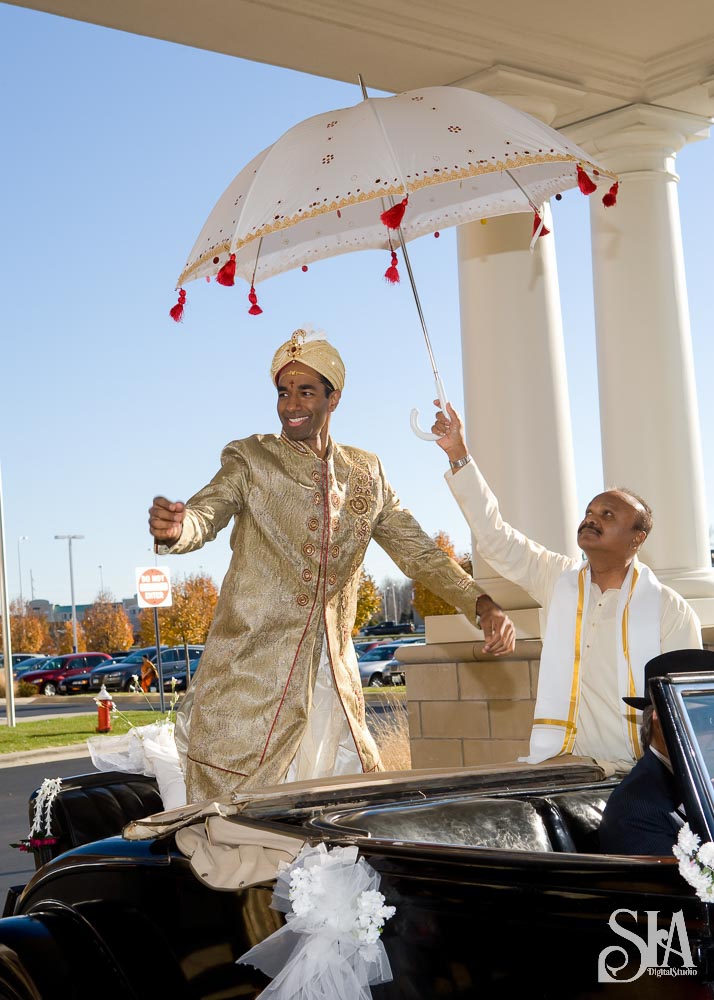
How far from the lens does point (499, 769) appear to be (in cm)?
358

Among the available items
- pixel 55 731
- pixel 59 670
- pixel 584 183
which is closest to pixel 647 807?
pixel 584 183

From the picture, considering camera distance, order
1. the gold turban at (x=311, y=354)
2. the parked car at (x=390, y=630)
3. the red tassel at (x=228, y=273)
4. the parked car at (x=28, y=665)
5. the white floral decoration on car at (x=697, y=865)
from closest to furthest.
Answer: the white floral decoration on car at (x=697, y=865)
the gold turban at (x=311, y=354)
the red tassel at (x=228, y=273)
the parked car at (x=28, y=665)
the parked car at (x=390, y=630)

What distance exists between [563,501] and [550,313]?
1453 millimetres

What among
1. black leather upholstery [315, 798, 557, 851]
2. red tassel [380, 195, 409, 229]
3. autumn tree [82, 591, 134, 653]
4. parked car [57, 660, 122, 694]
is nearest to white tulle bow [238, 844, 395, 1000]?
black leather upholstery [315, 798, 557, 851]

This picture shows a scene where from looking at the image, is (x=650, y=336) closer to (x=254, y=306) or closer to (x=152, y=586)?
(x=254, y=306)

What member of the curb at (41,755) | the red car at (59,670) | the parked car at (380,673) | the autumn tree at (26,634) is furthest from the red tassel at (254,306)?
the autumn tree at (26,634)

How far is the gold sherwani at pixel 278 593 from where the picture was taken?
4.07m

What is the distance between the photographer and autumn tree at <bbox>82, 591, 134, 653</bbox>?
77.9 metres

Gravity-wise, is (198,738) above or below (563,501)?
below

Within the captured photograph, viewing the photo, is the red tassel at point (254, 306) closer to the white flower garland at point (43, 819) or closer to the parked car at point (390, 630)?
the white flower garland at point (43, 819)

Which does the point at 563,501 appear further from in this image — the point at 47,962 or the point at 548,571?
the point at 47,962

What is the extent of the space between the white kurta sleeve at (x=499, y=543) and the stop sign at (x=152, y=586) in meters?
16.8

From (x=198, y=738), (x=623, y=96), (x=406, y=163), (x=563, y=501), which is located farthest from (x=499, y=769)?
(x=623, y=96)

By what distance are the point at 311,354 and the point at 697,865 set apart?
2.41 m
